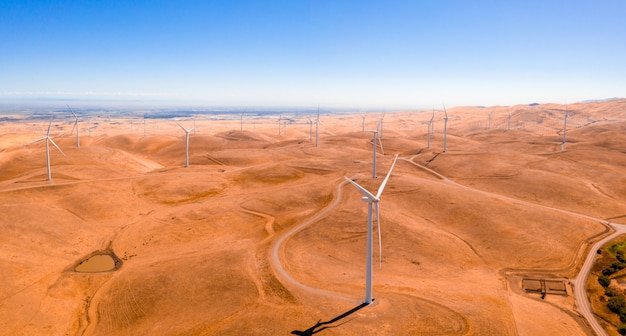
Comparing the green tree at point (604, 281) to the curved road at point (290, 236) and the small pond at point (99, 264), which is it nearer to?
the curved road at point (290, 236)

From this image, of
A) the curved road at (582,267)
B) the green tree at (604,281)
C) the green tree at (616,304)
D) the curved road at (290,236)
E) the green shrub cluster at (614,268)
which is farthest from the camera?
the green shrub cluster at (614,268)

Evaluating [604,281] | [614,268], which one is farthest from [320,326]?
[614,268]

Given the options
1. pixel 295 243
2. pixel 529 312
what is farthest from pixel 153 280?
pixel 529 312

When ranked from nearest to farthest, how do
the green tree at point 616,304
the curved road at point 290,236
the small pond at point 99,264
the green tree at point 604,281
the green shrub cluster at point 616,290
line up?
1. the green shrub cluster at point 616,290
2. the green tree at point 616,304
3. the curved road at point 290,236
4. the green tree at point 604,281
5. the small pond at point 99,264

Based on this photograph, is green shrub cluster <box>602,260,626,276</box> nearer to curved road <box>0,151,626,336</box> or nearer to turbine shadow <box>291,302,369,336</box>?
curved road <box>0,151,626,336</box>

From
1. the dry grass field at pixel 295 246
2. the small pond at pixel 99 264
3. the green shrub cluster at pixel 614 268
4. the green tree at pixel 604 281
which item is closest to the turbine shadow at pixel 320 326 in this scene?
the dry grass field at pixel 295 246

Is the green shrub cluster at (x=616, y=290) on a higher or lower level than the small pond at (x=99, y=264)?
higher

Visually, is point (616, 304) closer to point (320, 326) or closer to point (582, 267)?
point (582, 267)

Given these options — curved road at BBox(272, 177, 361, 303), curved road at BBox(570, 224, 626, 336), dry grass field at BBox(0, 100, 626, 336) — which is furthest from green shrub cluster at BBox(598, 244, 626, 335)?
curved road at BBox(272, 177, 361, 303)

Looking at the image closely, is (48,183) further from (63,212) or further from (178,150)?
(178,150)
